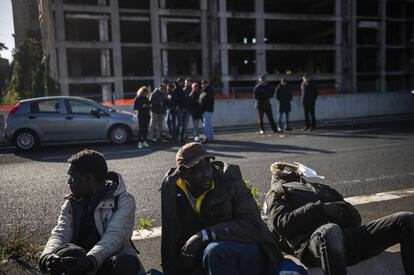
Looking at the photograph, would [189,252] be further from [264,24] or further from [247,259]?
[264,24]

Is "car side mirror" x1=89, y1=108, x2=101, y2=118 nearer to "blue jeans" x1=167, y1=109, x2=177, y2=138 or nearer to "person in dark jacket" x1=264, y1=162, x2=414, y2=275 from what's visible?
"blue jeans" x1=167, y1=109, x2=177, y2=138

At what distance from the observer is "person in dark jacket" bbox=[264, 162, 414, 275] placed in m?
2.66

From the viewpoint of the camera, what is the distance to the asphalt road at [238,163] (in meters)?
4.88

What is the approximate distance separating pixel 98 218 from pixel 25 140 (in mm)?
9646

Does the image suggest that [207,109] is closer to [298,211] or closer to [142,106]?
[142,106]

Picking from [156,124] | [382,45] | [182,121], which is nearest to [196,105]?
[182,121]

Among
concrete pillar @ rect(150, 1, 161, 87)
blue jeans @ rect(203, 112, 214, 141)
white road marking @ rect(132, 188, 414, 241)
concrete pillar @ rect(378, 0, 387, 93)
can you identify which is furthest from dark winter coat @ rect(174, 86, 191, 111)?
concrete pillar @ rect(378, 0, 387, 93)

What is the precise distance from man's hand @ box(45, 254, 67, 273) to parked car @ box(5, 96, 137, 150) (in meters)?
9.78

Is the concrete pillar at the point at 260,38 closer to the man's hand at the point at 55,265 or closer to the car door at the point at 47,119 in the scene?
the car door at the point at 47,119

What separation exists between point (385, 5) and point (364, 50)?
5138mm

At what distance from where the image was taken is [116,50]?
115 ft

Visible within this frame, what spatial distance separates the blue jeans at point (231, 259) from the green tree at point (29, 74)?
33232 millimetres

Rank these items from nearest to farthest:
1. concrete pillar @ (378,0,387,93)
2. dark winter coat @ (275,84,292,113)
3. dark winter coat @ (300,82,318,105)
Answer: dark winter coat @ (300,82,318,105) < dark winter coat @ (275,84,292,113) < concrete pillar @ (378,0,387,93)

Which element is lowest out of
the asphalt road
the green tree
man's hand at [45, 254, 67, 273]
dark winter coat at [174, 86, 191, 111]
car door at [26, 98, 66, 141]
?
the asphalt road
